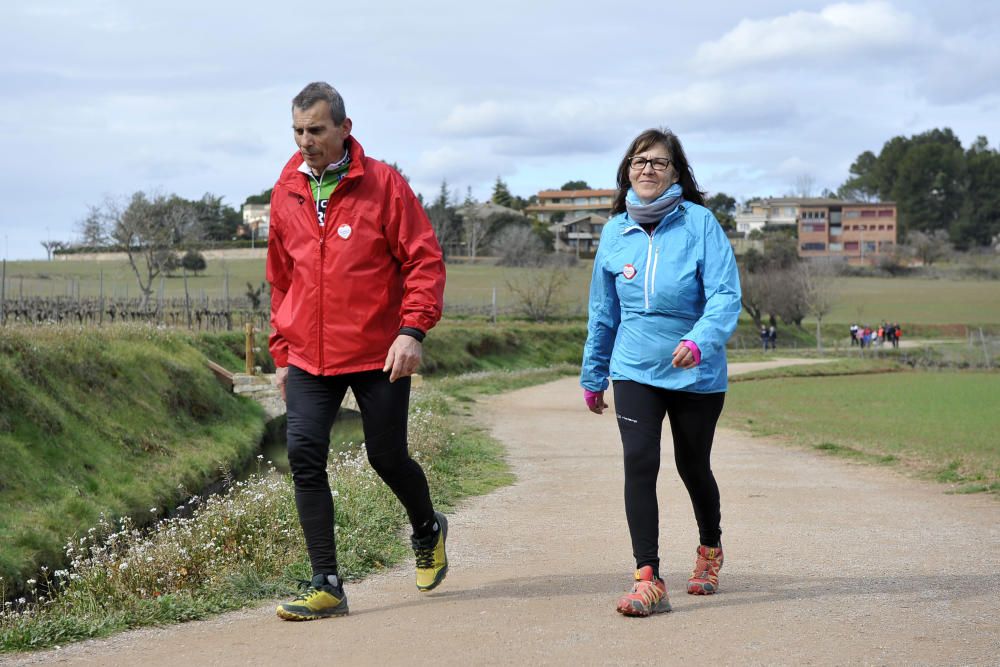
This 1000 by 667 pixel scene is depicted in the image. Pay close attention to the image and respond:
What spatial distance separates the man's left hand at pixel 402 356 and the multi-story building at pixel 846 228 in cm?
12735

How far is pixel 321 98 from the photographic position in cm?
532

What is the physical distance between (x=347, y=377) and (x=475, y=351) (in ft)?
138

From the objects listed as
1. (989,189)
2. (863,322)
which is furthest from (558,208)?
(863,322)

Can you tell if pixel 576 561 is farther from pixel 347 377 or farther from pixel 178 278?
pixel 178 278

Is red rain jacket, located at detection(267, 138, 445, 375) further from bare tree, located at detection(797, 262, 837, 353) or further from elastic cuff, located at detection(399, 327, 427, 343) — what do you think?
bare tree, located at detection(797, 262, 837, 353)

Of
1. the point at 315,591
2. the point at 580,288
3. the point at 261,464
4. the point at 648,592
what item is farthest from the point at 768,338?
the point at 315,591

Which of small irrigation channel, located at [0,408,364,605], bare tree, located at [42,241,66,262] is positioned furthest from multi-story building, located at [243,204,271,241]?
small irrigation channel, located at [0,408,364,605]

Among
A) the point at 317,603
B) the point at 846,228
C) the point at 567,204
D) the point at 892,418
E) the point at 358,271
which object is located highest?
the point at 567,204

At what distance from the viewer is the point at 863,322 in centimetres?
8831

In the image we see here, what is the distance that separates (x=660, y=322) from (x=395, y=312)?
3.97 ft

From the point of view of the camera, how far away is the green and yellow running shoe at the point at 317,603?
202 inches

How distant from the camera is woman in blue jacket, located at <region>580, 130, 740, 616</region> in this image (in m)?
5.33

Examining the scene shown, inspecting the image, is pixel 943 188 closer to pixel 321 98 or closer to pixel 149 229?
pixel 149 229

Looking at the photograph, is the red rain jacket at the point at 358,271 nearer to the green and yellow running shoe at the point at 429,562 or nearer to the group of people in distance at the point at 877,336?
the green and yellow running shoe at the point at 429,562
